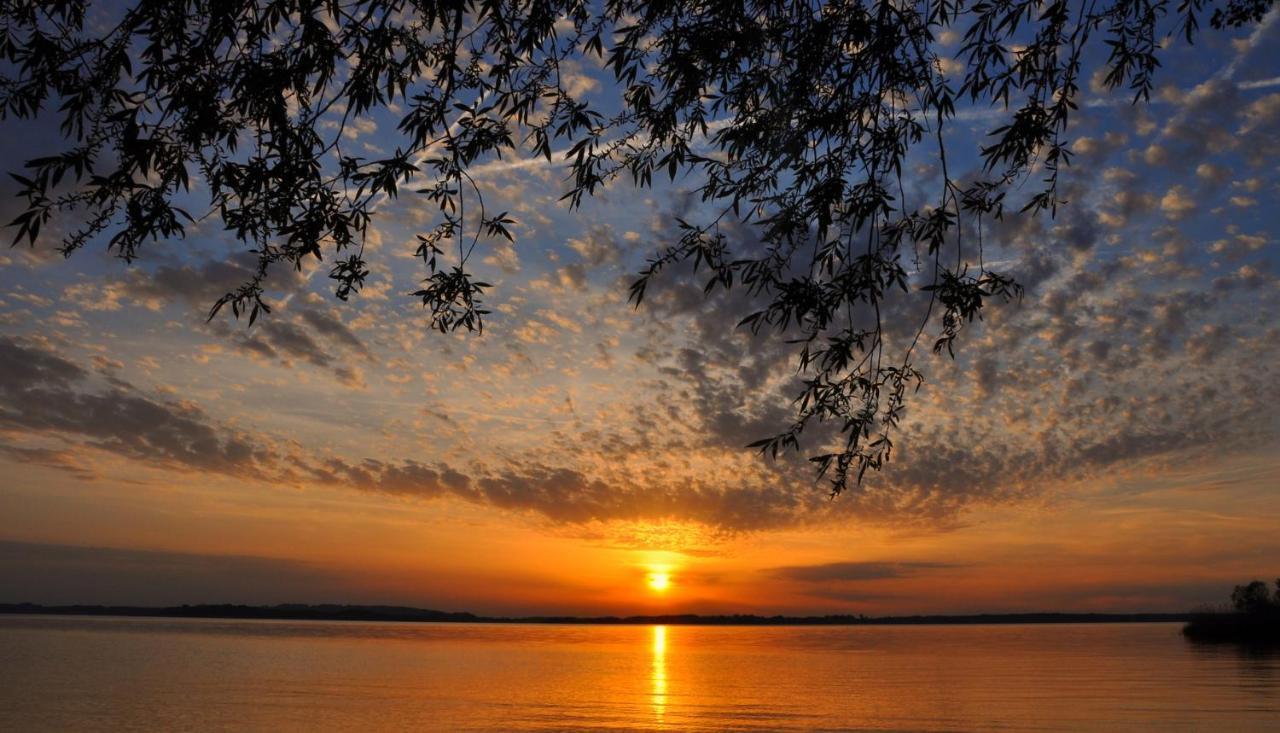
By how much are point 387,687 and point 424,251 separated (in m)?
50.9

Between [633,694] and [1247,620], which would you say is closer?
[633,694]

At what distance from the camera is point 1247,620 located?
96000 millimetres

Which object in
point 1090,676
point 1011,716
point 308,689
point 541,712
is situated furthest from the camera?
point 1090,676

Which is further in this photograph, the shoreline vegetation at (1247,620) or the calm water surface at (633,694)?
the shoreline vegetation at (1247,620)

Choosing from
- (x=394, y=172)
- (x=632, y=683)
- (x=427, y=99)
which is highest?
(x=427, y=99)

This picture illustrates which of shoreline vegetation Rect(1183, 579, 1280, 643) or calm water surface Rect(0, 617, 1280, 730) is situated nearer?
calm water surface Rect(0, 617, 1280, 730)

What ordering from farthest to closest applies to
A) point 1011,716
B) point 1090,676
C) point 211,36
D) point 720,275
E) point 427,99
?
point 1090,676
point 1011,716
point 720,275
point 427,99
point 211,36

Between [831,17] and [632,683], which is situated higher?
[831,17]

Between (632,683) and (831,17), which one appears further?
(632,683)

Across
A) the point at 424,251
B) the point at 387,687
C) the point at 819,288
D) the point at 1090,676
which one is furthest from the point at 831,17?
the point at 1090,676

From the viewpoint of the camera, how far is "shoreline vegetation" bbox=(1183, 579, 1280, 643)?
9288cm

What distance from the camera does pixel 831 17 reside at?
882 centimetres

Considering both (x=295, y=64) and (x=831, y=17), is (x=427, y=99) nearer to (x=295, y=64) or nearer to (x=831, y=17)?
(x=295, y=64)

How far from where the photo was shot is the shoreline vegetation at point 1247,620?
92.9 metres
